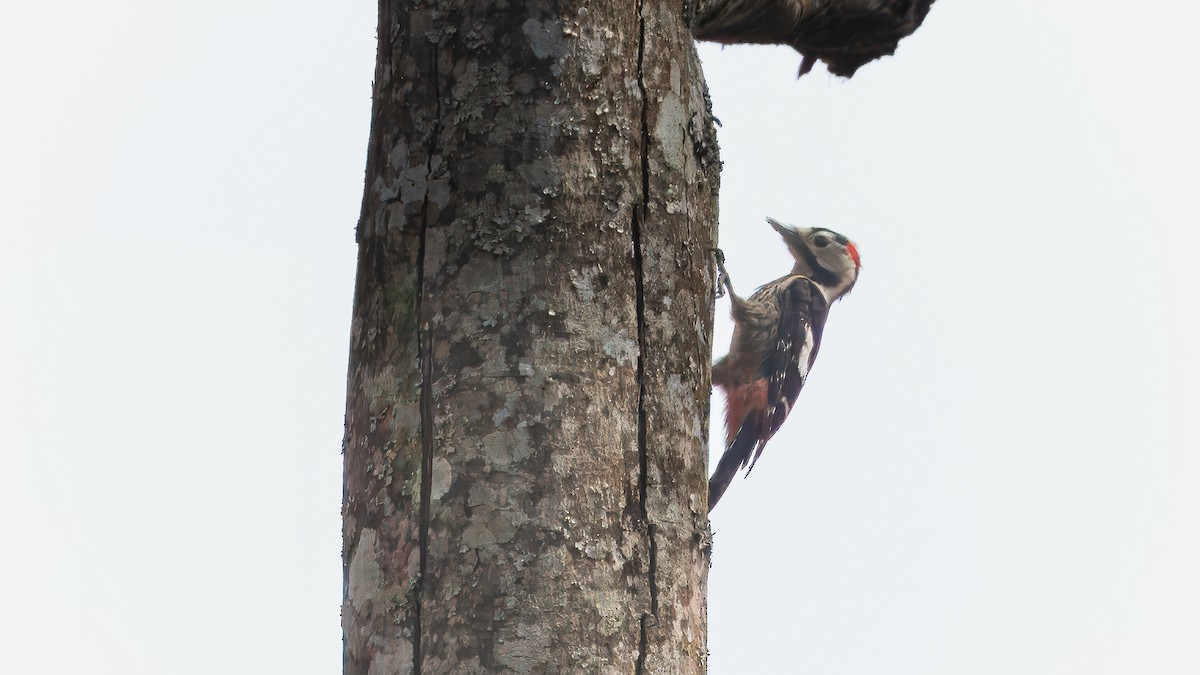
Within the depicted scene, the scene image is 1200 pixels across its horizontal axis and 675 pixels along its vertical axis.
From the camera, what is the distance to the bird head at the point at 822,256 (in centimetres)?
773

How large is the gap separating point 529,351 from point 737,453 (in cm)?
498

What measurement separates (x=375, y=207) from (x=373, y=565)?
613 millimetres

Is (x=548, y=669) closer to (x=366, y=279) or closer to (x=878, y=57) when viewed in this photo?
(x=366, y=279)

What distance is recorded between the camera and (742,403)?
22.9 feet

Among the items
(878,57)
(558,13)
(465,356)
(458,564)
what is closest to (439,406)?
(465,356)

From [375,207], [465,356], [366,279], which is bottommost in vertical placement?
[465,356]

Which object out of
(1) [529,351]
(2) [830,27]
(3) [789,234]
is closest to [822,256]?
(3) [789,234]

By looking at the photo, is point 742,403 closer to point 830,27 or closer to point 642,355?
point 830,27

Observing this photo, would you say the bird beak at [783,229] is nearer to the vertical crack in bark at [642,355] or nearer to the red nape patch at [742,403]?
the red nape patch at [742,403]

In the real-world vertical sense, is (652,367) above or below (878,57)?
below

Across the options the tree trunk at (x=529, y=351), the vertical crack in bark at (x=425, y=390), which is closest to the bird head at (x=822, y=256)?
the tree trunk at (x=529, y=351)

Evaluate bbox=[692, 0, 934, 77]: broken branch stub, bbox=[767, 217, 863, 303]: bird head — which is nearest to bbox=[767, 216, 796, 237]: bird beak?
bbox=[767, 217, 863, 303]: bird head

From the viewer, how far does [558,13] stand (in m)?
2.18

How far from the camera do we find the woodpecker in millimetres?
6875
